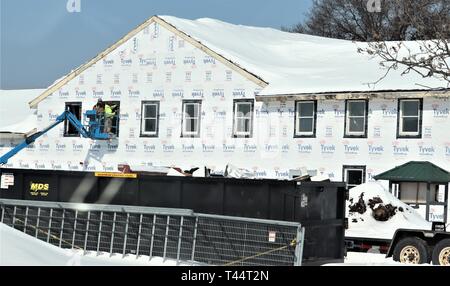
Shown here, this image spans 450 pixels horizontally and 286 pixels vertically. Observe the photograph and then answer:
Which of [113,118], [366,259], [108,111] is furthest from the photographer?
[113,118]

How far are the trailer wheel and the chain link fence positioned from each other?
17.1 ft

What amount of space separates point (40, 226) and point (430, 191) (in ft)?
49.7

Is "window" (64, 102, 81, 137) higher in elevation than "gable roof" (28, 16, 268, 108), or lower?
lower

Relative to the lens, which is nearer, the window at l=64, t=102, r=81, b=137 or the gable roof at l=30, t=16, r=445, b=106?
the gable roof at l=30, t=16, r=445, b=106

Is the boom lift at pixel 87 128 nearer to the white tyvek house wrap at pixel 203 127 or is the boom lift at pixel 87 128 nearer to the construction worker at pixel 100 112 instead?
the construction worker at pixel 100 112

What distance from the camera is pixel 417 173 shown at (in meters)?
28.5

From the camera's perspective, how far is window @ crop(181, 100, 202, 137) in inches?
1364

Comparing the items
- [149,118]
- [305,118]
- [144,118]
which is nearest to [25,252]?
[305,118]

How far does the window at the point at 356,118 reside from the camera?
30.6 metres

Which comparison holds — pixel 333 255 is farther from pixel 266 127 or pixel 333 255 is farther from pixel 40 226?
pixel 266 127

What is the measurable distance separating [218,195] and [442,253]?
5.47m

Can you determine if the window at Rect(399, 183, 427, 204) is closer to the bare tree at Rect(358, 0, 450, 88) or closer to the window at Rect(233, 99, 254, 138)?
the bare tree at Rect(358, 0, 450, 88)

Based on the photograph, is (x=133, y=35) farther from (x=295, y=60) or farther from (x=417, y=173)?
(x=417, y=173)

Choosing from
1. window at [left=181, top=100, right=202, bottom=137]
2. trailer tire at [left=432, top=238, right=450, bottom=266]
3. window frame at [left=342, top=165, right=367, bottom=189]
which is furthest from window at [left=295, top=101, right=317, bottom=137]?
trailer tire at [left=432, top=238, right=450, bottom=266]
